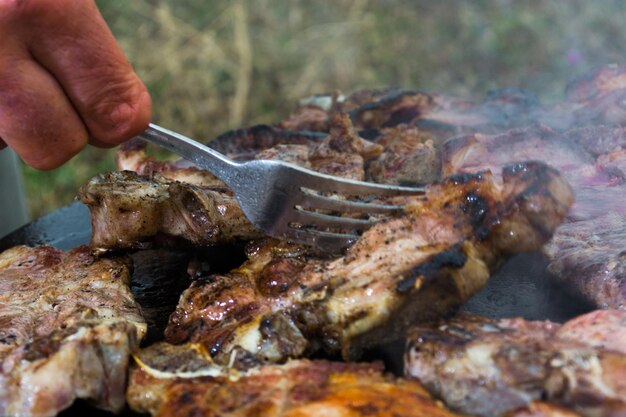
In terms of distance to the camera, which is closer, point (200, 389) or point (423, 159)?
point (200, 389)

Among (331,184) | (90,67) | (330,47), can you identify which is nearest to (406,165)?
(331,184)

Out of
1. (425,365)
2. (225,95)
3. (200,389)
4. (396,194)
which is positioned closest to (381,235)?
(396,194)

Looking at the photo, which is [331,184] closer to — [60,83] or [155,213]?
[155,213]

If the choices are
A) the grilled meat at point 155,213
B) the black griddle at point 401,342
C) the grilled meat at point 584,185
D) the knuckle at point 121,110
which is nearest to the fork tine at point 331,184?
the grilled meat at point 155,213

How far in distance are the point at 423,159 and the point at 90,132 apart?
5.24 ft

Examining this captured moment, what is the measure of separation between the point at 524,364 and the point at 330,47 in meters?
9.03

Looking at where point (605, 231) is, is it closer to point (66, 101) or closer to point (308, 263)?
point (308, 263)

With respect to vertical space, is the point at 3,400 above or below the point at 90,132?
below

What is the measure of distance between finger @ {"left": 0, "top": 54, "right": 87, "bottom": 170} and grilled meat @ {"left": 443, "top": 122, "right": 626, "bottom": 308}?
5.71 ft

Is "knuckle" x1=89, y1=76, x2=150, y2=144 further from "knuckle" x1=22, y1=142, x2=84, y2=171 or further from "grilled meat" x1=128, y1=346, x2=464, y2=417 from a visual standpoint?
"grilled meat" x1=128, y1=346, x2=464, y2=417

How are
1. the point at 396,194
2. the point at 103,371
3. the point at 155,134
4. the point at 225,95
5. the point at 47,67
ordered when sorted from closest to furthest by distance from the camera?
1. the point at 103,371
2. the point at 47,67
3. the point at 396,194
4. the point at 155,134
5. the point at 225,95

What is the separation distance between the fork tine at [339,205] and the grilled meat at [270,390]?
2.21ft

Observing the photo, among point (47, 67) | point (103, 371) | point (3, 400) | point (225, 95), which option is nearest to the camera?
point (3, 400)

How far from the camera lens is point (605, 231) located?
2.56 metres
